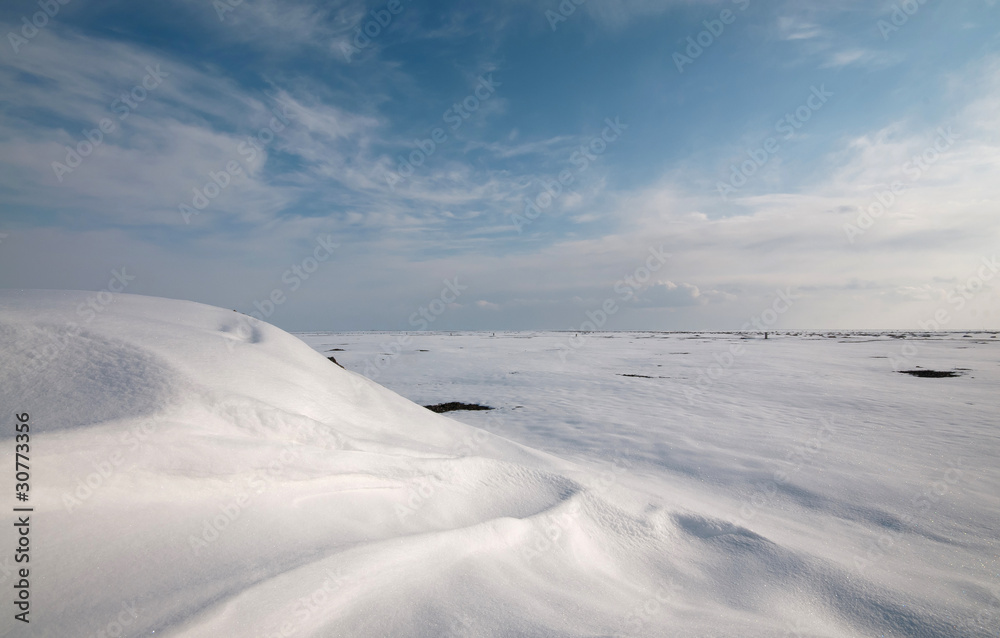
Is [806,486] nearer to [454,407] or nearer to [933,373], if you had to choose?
[454,407]

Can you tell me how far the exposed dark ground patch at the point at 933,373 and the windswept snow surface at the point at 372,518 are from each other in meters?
11.6

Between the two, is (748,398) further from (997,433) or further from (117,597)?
(117,597)

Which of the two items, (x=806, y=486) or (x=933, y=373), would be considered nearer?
(x=806, y=486)

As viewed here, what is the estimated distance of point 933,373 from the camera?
14188 millimetres

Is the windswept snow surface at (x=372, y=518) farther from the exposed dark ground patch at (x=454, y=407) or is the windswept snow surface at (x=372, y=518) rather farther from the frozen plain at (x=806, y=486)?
the exposed dark ground patch at (x=454, y=407)

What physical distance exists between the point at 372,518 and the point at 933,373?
62.9ft

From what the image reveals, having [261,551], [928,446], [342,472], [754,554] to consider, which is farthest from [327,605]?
[928,446]

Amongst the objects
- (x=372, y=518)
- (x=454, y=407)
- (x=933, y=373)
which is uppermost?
(x=372, y=518)

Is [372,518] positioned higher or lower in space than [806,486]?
higher

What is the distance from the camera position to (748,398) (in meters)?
9.77

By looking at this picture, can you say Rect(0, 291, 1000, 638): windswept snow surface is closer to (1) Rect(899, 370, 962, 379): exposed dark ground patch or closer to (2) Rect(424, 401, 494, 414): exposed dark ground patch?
(2) Rect(424, 401, 494, 414): exposed dark ground patch

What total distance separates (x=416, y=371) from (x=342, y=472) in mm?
12992

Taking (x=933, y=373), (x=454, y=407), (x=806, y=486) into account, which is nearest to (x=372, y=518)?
(x=806, y=486)

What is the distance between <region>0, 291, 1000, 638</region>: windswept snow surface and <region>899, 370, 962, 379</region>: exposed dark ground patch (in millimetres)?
11624
